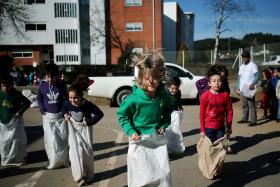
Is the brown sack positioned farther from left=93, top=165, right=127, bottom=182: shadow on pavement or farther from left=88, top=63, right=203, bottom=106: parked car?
left=88, top=63, right=203, bottom=106: parked car

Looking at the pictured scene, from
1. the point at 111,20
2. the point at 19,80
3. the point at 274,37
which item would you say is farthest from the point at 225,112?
the point at 274,37

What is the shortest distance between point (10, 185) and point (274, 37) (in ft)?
237

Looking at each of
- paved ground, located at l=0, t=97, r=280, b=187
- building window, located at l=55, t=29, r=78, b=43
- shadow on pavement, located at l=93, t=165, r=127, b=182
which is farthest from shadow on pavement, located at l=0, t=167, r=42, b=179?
building window, located at l=55, t=29, r=78, b=43

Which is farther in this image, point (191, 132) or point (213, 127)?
point (191, 132)

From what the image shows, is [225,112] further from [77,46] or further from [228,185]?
[77,46]

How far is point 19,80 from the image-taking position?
1170 inches

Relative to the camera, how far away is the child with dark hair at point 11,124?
6.30 meters

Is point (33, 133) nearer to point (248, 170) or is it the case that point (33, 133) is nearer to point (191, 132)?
point (191, 132)

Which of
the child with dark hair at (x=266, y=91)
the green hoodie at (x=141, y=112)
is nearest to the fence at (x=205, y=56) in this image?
the child with dark hair at (x=266, y=91)

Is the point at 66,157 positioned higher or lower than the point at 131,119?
lower

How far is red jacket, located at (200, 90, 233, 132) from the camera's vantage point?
5609 millimetres

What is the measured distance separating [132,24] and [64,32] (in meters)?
9.60

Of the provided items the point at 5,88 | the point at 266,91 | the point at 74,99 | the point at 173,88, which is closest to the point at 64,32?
the point at 266,91

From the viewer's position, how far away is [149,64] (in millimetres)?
3779
